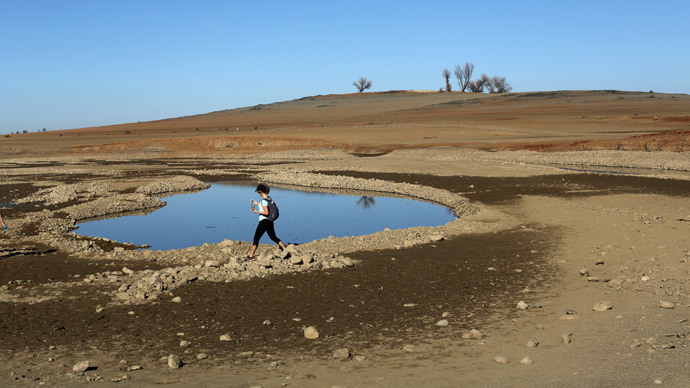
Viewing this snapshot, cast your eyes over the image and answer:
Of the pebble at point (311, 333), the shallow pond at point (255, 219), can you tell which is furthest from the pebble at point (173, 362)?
the shallow pond at point (255, 219)

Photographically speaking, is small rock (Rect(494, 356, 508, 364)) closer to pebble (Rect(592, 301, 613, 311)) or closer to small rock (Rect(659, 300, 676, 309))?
pebble (Rect(592, 301, 613, 311))

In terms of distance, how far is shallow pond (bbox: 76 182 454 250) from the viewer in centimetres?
1973

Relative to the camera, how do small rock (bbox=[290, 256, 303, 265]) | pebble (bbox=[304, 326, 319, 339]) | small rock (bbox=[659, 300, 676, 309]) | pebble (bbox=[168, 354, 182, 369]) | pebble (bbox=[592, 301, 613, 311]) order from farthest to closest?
small rock (bbox=[290, 256, 303, 265]) → pebble (bbox=[592, 301, 613, 311]) → small rock (bbox=[659, 300, 676, 309]) → pebble (bbox=[304, 326, 319, 339]) → pebble (bbox=[168, 354, 182, 369])

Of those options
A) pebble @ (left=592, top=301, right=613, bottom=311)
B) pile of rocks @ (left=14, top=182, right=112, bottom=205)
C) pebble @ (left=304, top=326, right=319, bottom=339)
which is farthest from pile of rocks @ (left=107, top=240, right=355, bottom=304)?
pile of rocks @ (left=14, top=182, right=112, bottom=205)

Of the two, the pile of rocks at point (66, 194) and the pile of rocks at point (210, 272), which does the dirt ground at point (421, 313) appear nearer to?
the pile of rocks at point (210, 272)

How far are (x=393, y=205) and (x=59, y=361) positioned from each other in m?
19.3

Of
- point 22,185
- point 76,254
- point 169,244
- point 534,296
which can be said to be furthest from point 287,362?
point 22,185

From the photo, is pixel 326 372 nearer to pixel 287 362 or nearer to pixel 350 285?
pixel 287 362

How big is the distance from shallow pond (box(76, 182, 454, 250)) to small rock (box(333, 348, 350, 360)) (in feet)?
34.2

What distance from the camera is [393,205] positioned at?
26.2 meters

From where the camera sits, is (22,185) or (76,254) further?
(22,185)

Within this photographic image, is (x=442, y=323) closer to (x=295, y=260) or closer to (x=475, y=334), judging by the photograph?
(x=475, y=334)

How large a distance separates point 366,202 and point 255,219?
6090mm

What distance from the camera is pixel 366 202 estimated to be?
1086 inches
